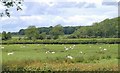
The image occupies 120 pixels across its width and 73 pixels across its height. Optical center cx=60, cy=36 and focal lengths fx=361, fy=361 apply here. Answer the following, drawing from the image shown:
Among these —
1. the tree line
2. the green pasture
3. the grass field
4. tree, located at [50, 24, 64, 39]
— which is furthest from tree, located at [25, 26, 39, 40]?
the grass field

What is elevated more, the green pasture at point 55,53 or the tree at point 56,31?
the green pasture at point 55,53

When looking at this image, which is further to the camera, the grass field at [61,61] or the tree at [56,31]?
the tree at [56,31]

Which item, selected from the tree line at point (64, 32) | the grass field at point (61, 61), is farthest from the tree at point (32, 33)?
the grass field at point (61, 61)

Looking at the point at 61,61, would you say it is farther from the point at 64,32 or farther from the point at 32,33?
the point at 64,32

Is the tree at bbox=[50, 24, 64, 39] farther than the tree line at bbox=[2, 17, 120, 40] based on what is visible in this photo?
Yes

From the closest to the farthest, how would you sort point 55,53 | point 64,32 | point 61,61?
point 61,61 → point 55,53 → point 64,32

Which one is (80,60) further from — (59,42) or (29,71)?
(59,42)

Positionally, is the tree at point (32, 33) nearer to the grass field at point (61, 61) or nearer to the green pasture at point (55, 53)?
the green pasture at point (55, 53)

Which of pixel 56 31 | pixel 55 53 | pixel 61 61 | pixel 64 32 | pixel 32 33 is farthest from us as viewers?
pixel 64 32

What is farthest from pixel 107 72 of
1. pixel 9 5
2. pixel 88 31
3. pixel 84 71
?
pixel 88 31

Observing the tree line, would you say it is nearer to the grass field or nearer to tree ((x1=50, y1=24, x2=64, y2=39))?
tree ((x1=50, y1=24, x2=64, y2=39))

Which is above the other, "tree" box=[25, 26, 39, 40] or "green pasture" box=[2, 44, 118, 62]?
Answer: "green pasture" box=[2, 44, 118, 62]

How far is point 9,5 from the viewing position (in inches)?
1013

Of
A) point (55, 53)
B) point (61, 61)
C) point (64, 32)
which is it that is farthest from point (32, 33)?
point (61, 61)
